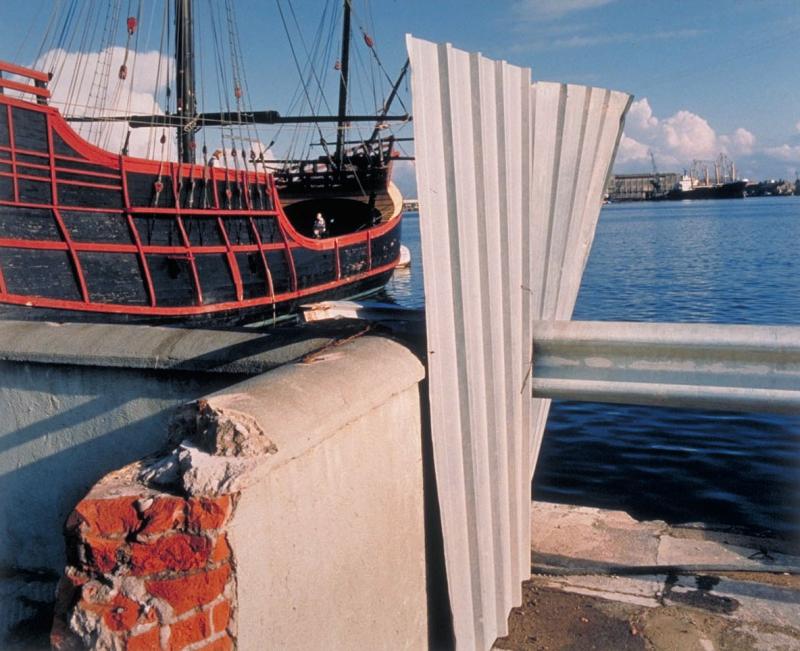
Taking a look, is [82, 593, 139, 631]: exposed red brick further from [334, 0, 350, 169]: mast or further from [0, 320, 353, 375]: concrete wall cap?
[334, 0, 350, 169]: mast

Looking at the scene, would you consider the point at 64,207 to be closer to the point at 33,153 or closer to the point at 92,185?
the point at 92,185

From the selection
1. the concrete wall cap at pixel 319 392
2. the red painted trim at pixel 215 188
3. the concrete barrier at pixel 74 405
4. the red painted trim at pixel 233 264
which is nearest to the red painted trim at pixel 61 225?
the red painted trim at pixel 215 188

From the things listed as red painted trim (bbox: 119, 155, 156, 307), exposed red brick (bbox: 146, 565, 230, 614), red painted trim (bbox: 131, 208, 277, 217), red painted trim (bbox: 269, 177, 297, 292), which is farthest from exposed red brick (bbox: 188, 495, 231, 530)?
red painted trim (bbox: 269, 177, 297, 292)

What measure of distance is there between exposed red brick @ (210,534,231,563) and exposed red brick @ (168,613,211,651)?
13cm

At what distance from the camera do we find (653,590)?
333 cm

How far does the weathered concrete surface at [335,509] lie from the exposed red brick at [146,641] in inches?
7.1

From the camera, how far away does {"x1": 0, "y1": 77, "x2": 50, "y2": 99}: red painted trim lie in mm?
13555

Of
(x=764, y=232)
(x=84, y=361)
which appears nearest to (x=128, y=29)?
(x=84, y=361)

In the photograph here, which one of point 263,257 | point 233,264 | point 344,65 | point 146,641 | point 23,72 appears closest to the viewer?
point 146,641

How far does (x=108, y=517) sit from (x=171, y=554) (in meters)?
0.16

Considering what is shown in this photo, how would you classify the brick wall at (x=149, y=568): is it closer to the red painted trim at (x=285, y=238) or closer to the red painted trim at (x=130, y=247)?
the red painted trim at (x=130, y=247)

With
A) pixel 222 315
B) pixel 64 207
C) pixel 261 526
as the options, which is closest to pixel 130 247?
pixel 64 207

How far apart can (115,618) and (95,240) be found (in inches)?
656

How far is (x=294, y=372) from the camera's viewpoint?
2412mm
